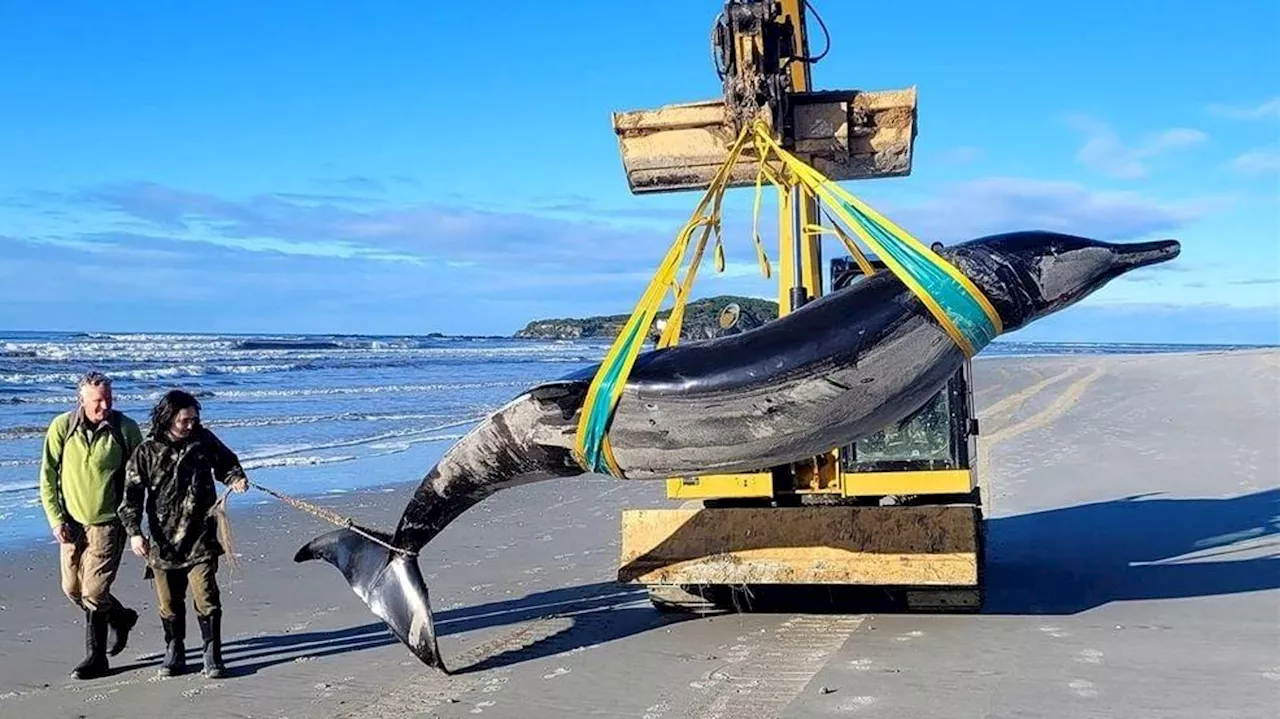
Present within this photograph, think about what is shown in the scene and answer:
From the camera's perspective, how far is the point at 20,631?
8.37 m

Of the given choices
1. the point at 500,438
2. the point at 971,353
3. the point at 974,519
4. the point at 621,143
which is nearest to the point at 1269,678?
the point at 974,519

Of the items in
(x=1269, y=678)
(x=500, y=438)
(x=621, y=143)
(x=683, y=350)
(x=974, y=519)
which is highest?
(x=621, y=143)

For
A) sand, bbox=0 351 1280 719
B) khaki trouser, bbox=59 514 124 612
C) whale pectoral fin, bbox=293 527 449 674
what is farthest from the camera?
khaki trouser, bbox=59 514 124 612

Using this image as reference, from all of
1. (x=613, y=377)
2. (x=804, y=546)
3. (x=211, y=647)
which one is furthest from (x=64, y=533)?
(x=804, y=546)

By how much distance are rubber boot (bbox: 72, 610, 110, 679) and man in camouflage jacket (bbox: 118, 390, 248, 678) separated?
0.37 metres

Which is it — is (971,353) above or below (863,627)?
above

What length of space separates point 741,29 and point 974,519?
3.19 meters

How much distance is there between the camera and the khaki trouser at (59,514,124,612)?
7.29 meters

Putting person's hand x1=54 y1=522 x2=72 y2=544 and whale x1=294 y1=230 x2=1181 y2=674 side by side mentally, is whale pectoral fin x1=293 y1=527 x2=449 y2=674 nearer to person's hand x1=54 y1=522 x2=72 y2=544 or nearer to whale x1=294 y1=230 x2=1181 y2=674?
person's hand x1=54 y1=522 x2=72 y2=544

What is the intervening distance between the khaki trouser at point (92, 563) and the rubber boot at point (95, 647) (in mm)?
56

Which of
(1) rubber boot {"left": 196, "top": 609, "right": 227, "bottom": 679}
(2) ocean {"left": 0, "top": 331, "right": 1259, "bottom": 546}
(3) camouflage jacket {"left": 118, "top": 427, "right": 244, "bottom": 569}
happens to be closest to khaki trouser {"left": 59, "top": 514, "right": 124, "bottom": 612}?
(3) camouflage jacket {"left": 118, "top": 427, "right": 244, "bottom": 569}

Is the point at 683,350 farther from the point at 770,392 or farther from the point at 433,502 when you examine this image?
the point at 433,502

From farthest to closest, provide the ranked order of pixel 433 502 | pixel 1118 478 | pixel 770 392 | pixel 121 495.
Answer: pixel 1118 478
pixel 121 495
pixel 433 502
pixel 770 392

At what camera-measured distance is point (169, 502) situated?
711 centimetres
